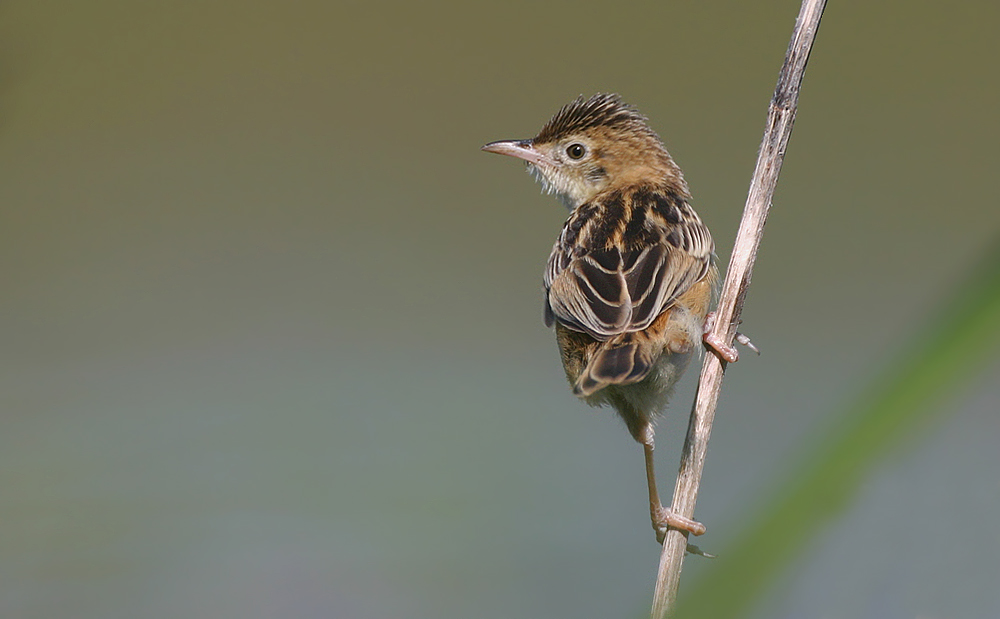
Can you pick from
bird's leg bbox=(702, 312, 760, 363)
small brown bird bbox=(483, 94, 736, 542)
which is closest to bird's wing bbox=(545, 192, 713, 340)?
small brown bird bbox=(483, 94, 736, 542)

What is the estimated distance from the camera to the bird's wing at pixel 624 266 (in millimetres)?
2135

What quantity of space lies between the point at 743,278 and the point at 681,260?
330 mm

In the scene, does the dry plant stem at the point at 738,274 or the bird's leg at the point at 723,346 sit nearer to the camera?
the dry plant stem at the point at 738,274

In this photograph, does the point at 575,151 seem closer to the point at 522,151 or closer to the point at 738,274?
the point at 522,151

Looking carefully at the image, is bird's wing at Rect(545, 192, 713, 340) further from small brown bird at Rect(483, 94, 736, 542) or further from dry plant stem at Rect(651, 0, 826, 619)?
dry plant stem at Rect(651, 0, 826, 619)

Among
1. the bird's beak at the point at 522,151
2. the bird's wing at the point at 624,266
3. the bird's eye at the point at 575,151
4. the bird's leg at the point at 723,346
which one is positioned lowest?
the bird's leg at the point at 723,346

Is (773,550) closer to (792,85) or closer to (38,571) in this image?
(792,85)

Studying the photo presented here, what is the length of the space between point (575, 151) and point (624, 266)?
2.94ft

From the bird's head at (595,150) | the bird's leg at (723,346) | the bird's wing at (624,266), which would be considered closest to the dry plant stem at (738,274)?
the bird's leg at (723,346)

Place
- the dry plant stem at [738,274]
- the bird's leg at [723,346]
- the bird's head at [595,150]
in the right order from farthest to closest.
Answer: the bird's head at [595,150] < the bird's leg at [723,346] < the dry plant stem at [738,274]

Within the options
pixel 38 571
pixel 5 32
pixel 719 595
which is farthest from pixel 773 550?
pixel 38 571

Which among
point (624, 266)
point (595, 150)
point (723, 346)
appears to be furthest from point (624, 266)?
point (595, 150)

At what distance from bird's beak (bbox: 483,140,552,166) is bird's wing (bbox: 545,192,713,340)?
483 mm

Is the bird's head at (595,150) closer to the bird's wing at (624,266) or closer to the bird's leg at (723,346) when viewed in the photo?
the bird's wing at (624,266)
